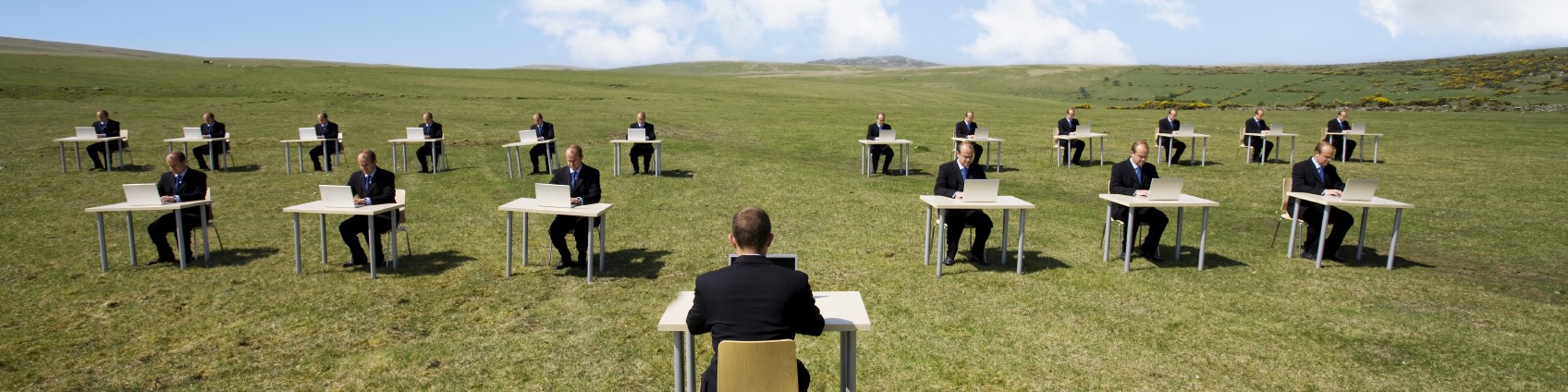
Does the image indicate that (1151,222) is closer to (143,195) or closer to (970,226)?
(970,226)

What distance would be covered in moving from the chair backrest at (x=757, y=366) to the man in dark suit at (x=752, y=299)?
0.37 ft

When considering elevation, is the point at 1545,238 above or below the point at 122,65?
below

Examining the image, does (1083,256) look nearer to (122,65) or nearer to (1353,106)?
(1353,106)

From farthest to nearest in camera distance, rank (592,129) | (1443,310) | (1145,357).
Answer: (592,129) < (1443,310) < (1145,357)

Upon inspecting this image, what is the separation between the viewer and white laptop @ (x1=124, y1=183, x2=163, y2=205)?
33.5ft

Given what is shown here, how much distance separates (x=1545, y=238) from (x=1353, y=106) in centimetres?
4240

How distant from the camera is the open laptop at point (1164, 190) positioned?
10.1 meters

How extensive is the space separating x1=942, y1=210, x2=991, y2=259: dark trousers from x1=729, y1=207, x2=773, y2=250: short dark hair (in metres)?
6.44

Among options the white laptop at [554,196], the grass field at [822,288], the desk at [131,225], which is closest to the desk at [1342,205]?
the grass field at [822,288]

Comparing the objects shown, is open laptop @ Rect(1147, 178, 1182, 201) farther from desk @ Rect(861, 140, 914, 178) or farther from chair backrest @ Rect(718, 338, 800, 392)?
desk @ Rect(861, 140, 914, 178)

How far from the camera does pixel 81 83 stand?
44781mm

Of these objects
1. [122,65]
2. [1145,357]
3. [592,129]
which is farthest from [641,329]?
[122,65]

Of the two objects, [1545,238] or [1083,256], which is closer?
[1083,256]

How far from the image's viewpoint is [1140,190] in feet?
34.7
